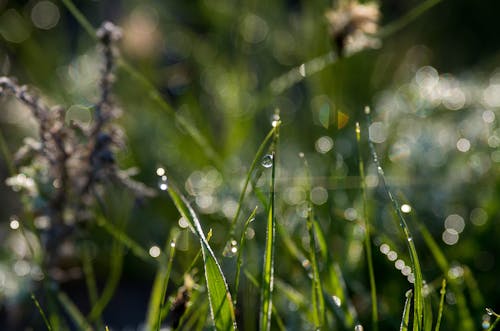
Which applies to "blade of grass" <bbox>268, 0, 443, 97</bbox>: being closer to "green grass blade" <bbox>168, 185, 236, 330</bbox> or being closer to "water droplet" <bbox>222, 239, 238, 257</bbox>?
"water droplet" <bbox>222, 239, 238, 257</bbox>

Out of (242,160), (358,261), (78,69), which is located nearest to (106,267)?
(242,160)

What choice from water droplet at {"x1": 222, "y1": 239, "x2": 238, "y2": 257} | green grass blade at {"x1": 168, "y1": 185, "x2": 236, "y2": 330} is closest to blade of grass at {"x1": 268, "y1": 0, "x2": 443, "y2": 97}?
water droplet at {"x1": 222, "y1": 239, "x2": 238, "y2": 257}

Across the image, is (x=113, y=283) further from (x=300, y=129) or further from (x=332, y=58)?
(x=300, y=129)

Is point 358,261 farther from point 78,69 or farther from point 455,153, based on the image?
point 78,69

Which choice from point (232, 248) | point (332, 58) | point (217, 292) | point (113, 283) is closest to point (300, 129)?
point (332, 58)

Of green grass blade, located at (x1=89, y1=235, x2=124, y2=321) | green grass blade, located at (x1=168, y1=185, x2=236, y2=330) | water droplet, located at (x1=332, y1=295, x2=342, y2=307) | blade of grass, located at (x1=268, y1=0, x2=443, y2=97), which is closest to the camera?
green grass blade, located at (x1=168, y1=185, x2=236, y2=330)

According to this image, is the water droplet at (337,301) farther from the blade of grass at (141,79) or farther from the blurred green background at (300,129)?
the blade of grass at (141,79)

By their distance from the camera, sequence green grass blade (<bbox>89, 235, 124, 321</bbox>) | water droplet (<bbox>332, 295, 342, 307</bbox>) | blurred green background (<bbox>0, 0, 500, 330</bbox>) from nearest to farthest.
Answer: water droplet (<bbox>332, 295, 342, 307</bbox>) → green grass blade (<bbox>89, 235, 124, 321</bbox>) → blurred green background (<bbox>0, 0, 500, 330</bbox>)

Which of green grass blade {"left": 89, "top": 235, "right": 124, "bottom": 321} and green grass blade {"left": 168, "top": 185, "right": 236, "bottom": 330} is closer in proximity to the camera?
green grass blade {"left": 168, "top": 185, "right": 236, "bottom": 330}

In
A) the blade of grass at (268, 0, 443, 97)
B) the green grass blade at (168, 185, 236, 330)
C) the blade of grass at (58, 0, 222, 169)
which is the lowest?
the green grass blade at (168, 185, 236, 330)

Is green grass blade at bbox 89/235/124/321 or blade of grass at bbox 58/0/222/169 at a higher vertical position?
blade of grass at bbox 58/0/222/169
